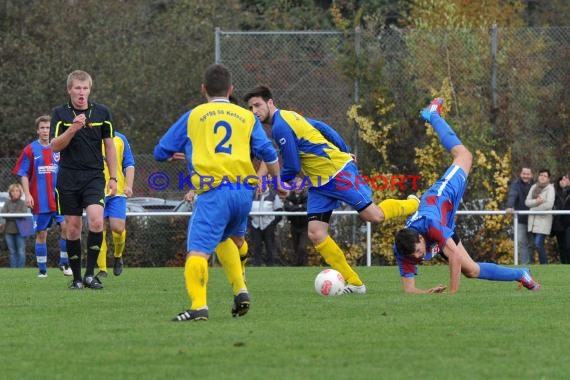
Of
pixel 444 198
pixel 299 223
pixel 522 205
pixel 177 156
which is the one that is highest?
pixel 177 156

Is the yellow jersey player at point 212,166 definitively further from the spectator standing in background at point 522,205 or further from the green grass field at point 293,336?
the spectator standing in background at point 522,205

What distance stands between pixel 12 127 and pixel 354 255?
44.2 feet

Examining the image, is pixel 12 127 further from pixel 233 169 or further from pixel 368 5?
pixel 233 169

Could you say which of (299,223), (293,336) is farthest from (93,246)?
(299,223)

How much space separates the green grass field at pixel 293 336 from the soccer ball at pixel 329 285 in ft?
0.38

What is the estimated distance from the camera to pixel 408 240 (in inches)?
431

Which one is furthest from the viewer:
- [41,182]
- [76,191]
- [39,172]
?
[39,172]

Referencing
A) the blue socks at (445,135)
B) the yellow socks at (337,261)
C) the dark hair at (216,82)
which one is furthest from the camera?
the blue socks at (445,135)

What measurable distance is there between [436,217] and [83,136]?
3496mm

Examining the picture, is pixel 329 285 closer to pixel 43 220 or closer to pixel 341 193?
pixel 341 193

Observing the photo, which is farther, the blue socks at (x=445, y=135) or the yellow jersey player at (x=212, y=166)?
the blue socks at (x=445, y=135)

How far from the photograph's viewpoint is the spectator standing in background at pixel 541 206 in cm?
2050

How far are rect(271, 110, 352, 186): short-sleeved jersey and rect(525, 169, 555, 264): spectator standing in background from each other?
8.97 m

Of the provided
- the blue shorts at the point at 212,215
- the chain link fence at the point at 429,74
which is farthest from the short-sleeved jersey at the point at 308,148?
the chain link fence at the point at 429,74
